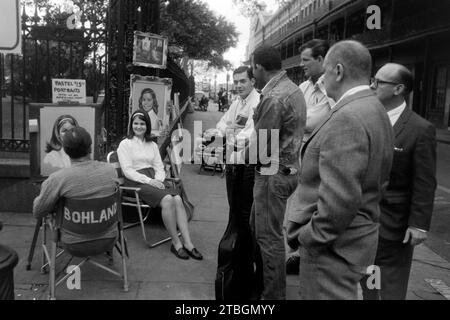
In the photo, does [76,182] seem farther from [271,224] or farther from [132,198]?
[132,198]

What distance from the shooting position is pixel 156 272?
4.48 m

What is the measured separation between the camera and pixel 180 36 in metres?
25.8

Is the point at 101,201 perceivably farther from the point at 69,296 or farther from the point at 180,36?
the point at 180,36

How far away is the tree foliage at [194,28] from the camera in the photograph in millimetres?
23750

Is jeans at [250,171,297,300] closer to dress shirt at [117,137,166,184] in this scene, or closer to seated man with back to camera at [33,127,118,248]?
seated man with back to camera at [33,127,118,248]

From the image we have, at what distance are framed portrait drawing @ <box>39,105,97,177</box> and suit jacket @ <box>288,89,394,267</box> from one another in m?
3.69

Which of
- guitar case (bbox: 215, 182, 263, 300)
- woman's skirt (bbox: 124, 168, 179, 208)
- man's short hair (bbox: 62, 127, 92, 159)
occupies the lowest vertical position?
guitar case (bbox: 215, 182, 263, 300)

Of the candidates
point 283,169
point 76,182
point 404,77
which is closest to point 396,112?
point 404,77

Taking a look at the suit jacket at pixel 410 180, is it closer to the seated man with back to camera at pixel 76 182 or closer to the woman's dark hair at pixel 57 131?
the seated man with back to camera at pixel 76 182

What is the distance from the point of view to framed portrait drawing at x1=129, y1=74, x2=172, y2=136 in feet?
22.2

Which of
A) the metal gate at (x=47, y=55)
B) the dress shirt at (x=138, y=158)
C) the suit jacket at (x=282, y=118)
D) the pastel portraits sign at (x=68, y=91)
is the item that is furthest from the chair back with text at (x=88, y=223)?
the metal gate at (x=47, y=55)

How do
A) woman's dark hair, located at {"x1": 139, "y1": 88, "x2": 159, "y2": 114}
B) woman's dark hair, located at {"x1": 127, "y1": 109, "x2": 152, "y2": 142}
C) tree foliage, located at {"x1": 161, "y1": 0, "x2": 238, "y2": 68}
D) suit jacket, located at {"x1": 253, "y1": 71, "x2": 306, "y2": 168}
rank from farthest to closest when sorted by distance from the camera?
tree foliage, located at {"x1": 161, "y1": 0, "x2": 238, "y2": 68} → woman's dark hair, located at {"x1": 139, "y1": 88, "x2": 159, "y2": 114} → woman's dark hair, located at {"x1": 127, "y1": 109, "x2": 152, "y2": 142} → suit jacket, located at {"x1": 253, "y1": 71, "x2": 306, "y2": 168}

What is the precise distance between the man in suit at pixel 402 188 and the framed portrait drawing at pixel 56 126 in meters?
3.51

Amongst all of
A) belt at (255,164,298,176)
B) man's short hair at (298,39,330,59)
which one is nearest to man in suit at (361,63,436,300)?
belt at (255,164,298,176)
